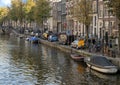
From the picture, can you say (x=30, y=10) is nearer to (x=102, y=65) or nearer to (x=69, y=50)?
(x=69, y=50)

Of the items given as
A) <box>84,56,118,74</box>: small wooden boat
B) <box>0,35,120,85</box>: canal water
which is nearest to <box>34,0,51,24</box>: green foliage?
<box>0,35,120,85</box>: canal water

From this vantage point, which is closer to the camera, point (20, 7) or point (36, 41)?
point (36, 41)

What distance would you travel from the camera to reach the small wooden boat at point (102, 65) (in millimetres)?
47737

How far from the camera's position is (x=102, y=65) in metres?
49.2

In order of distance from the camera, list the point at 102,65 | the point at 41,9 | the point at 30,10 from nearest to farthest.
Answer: the point at 102,65 → the point at 41,9 → the point at 30,10

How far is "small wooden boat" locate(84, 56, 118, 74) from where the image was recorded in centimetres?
4774

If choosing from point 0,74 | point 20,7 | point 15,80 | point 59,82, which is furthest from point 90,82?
point 20,7

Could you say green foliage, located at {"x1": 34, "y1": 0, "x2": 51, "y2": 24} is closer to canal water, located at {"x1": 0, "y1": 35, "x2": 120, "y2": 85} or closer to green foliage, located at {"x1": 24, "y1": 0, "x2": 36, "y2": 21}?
green foliage, located at {"x1": 24, "y1": 0, "x2": 36, "y2": 21}

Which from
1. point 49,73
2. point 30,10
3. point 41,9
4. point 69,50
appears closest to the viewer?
point 49,73

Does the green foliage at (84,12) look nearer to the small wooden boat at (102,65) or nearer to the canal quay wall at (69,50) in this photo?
the canal quay wall at (69,50)

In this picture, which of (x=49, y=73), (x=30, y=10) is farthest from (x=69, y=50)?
(x=30, y=10)

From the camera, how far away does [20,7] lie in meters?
157

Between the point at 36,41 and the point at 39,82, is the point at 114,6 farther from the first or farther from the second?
the point at 36,41

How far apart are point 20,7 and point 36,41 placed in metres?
53.7
